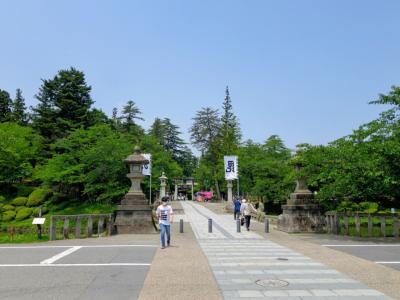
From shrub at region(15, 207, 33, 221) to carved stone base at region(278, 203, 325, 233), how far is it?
1024 inches

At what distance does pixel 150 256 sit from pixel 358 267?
17.9 ft

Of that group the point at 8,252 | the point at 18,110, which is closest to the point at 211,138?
the point at 18,110

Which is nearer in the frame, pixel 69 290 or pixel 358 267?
pixel 69 290

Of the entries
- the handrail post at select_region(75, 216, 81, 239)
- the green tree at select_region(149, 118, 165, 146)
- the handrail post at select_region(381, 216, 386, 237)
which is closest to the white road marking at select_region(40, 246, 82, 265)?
the handrail post at select_region(75, 216, 81, 239)

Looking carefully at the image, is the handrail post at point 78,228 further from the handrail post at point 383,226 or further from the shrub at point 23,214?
the shrub at point 23,214

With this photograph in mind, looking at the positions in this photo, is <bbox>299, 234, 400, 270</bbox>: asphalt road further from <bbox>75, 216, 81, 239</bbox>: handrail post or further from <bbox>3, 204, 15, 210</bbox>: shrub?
<bbox>3, 204, 15, 210</bbox>: shrub

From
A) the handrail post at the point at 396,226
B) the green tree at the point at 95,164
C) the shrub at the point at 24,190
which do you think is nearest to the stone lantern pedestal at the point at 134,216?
the green tree at the point at 95,164

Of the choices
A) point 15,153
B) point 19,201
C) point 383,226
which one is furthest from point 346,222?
point 19,201

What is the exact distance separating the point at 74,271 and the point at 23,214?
29.6 m

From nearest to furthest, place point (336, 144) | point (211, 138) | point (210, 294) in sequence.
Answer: point (210, 294) → point (336, 144) → point (211, 138)

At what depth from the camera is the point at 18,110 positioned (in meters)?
59.1

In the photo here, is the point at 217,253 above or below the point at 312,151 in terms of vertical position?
below

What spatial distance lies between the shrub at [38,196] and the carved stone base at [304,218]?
2843 cm

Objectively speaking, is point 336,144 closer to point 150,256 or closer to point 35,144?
point 150,256
